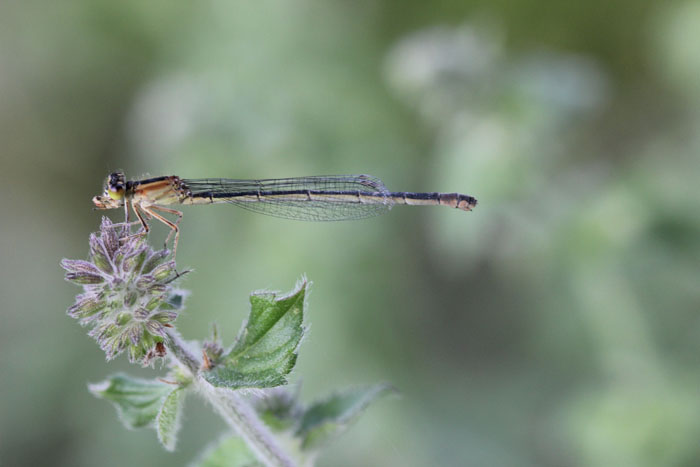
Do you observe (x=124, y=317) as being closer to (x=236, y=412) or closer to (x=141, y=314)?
(x=141, y=314)

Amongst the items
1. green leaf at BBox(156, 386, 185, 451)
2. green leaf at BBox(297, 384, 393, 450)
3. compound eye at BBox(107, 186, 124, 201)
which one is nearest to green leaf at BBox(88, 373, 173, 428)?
green leaf at BBox(156, 386, 185, 451)

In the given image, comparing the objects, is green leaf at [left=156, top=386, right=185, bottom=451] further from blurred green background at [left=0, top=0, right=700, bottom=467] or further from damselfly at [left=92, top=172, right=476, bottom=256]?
blurred green background at [left=0, top=0, right=700, bottom=467]

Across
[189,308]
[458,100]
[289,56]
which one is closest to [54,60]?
[289,56]

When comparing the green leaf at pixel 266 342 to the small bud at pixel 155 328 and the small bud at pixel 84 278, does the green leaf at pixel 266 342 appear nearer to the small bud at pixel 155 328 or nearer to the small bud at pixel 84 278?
the small bud at pixel 155 328

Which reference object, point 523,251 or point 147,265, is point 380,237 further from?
point 147,265

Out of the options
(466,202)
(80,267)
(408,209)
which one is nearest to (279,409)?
(80,267)

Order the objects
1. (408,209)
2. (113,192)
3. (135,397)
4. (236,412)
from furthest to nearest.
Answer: (408,209), (113,192), (135,397), (236,412)
